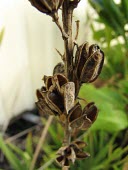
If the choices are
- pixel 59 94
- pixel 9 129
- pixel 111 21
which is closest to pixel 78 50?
pixel 59 94

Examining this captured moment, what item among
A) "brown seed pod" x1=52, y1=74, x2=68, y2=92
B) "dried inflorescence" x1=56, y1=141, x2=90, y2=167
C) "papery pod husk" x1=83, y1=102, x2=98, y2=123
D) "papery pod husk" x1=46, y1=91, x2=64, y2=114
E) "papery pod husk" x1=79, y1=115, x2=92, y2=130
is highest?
"brown seed pod" x1=52, y1=74, x2=68, y2=92

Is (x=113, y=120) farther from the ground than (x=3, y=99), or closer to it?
closer to it

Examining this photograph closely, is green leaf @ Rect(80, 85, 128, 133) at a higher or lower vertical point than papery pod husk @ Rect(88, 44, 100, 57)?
lower

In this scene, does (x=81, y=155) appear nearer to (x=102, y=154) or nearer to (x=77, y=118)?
(x=77, y=118)

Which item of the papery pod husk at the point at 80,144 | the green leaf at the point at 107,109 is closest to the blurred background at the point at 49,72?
the green leaf at the point at 107,109

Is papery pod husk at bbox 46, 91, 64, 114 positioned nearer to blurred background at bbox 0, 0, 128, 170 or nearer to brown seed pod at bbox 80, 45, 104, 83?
brown seed pod at bbox 80, 45, 104, 83

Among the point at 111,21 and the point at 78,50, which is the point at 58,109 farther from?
the point at 111,21

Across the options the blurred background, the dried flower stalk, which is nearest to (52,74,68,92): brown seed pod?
the dried flower stalk

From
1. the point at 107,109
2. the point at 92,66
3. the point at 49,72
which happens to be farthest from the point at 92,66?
the point at 49,72
